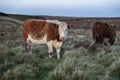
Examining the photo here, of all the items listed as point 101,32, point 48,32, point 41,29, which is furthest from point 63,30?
point 101,32

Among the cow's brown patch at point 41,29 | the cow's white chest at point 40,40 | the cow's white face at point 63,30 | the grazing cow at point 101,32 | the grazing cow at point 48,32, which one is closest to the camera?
the cow's white face at point 63,30

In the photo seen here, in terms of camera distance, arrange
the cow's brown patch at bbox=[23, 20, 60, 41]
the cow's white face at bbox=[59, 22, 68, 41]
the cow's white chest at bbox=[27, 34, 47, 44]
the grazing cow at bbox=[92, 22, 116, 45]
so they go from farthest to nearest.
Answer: the grazing cow at bbox=[92, 22, 116, 45], the cow's white chest at bbox=[27, 34, 47, 44], the cow's brown patch at bbox=[23, 20, 60, 41], the cow's white face at bbox=[59, 22, 68, 41]

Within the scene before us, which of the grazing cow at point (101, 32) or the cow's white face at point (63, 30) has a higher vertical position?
the cow's white face at point (63, 30)

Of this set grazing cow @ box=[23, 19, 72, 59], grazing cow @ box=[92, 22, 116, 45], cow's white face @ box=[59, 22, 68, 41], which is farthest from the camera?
grazing cow @ box=[92, 22, 116, 45]

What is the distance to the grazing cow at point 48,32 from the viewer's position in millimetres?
11844

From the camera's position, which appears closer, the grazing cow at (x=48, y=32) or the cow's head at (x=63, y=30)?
the cow's head at (x=63, y=30)

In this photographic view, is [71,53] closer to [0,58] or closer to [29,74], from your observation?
[0,58]

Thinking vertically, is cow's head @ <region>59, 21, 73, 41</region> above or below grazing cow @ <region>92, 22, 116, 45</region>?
above

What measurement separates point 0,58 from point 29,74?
2.26 metres

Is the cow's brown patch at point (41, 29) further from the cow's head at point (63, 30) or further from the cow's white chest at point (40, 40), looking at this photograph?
the cow's head at point (63, 30)

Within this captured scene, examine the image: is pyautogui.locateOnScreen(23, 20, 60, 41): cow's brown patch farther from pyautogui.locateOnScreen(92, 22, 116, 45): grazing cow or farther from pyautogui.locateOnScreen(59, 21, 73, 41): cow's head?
pyautogui.locateOnScreen(92, 22, 116, 45): grazing cow

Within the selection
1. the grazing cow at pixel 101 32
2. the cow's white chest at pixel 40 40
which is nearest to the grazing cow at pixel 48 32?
the cow's white chest at pixel 40 40

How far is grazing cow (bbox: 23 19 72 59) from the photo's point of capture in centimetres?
1184

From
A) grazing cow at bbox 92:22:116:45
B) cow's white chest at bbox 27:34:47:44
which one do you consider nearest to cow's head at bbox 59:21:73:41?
cow's white chest at bbox 27:34:47:44
